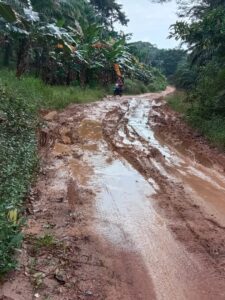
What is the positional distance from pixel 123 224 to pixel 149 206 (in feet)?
2.84

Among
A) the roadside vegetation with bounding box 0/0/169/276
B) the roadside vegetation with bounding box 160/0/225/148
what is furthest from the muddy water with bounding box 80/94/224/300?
the roadside vegetation with bounding box 160/0/225/148

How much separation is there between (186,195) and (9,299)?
4.00 meters

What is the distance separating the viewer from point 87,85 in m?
25.0

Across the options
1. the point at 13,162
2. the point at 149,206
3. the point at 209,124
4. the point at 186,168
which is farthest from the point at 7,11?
the point at 209,124

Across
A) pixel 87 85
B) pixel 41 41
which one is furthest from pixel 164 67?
pixel 41 41

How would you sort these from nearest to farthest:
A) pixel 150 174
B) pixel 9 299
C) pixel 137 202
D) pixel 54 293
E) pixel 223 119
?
pixel 9 299 → pixel 54 293 → pixel 137 202 → pixel 150 174 → pixel 223 119

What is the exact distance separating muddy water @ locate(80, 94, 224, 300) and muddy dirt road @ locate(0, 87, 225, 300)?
0.04ft

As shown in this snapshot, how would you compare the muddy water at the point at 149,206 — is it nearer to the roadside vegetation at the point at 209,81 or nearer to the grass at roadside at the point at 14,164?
the grass at roadside at the point at 14,164

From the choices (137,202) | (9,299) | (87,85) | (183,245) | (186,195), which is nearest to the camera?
(9,299)

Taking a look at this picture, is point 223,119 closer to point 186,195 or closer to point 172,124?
point 172,124

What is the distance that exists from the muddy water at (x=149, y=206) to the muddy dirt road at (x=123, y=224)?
1cm

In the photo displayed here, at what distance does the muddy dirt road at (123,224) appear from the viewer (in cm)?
417

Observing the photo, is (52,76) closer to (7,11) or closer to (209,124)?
(209,124)

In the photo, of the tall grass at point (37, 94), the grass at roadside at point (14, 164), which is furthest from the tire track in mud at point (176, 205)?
the tall grass at point (37, 94)
